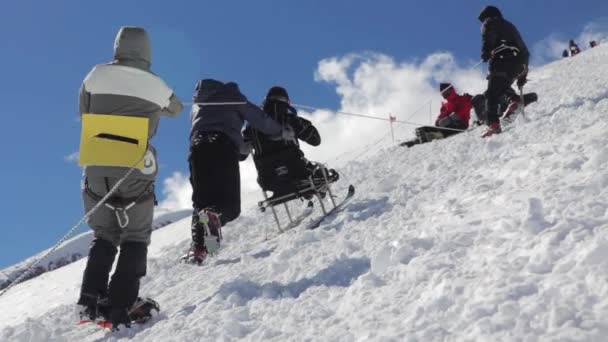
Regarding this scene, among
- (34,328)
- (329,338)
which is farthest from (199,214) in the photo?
(329,338)

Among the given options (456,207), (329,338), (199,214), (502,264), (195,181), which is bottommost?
(329,338)

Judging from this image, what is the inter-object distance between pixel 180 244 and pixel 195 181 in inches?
105

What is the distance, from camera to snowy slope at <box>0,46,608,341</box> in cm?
222

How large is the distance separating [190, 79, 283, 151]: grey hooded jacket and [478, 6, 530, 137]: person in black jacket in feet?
11.5

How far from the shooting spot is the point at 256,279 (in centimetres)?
398

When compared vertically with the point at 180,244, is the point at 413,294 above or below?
below

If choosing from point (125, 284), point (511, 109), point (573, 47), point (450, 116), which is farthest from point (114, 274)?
point (573, 47)

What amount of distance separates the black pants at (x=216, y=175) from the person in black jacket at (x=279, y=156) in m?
1.08

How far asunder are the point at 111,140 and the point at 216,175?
142cm

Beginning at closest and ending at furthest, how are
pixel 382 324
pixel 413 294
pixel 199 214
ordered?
pixel 382 324 → pixel 413 294 → pixel 199 214

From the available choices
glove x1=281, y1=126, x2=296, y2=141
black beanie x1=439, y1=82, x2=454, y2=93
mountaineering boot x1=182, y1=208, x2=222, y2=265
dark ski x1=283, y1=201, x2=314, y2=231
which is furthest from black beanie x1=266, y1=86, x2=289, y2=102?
black beanie x1=439, y1=82, x2=454, y2=93

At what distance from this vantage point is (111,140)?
12.6 ft

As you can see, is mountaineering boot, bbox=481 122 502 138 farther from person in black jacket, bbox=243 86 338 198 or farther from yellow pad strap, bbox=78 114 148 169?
yellow pad strap, bbox=78 114 148 169

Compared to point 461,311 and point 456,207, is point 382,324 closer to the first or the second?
point 461,311
